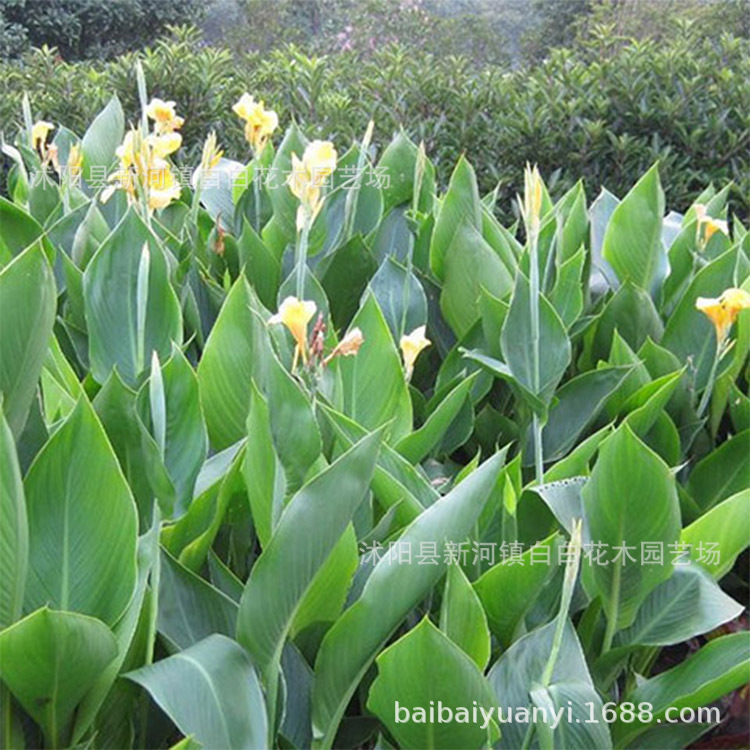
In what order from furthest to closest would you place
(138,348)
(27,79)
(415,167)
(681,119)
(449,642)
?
(27,79)
(681,119)
(415,167)
(138,348)
(449,642)

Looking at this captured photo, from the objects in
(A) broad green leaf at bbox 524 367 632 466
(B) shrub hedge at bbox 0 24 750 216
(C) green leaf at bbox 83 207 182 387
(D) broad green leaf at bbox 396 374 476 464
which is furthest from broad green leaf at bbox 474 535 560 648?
(B) shrub hedge at bbox 0 24 750 216

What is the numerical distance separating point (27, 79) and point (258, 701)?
3998 millimetres

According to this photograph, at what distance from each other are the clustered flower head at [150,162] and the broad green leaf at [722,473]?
27.2 inches

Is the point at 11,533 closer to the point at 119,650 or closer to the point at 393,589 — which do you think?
the point at 119,650

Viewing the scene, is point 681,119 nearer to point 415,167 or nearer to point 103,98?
point 103,98

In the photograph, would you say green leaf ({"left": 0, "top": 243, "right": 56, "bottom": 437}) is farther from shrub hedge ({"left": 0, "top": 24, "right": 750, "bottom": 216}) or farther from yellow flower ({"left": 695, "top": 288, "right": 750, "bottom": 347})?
shrub hedge ({"left": 0, "top": 24, "right": 750, "bottom": 216})

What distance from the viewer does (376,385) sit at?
107 cm

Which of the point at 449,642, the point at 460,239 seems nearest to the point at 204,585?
the point at 449,642

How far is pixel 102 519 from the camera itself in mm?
728

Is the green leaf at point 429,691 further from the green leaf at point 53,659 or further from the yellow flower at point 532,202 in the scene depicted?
the yellow flower at point 532,202

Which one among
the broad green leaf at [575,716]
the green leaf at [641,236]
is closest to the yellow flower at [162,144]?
the green leaf at [641,236]

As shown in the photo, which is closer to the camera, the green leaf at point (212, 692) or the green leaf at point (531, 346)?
the green leaf at point (212, 692)

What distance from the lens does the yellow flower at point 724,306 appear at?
3.43 feet

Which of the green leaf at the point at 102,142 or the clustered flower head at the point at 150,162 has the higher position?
the clustered flower head at the point at 150,162
